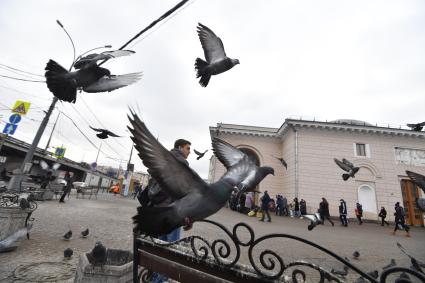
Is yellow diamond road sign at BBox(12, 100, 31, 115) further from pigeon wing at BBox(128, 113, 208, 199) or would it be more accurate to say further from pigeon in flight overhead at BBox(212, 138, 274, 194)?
pigeon wing at BBox(128, 113, 208, 199)

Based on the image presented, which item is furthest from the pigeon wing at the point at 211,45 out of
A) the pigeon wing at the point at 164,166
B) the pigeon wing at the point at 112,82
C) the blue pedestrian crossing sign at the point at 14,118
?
the blue pedestrian crossing sign at the point at 14,118

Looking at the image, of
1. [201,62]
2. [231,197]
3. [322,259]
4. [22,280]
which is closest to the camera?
[231,197]

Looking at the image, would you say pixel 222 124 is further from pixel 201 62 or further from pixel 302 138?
pixel 201 62

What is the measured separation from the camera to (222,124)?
24.7m

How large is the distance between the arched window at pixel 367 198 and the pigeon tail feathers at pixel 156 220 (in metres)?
22.7

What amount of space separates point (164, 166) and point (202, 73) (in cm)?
287

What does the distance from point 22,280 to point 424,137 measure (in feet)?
95.0

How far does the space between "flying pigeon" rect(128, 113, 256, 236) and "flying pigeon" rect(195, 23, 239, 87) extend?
8.68ft

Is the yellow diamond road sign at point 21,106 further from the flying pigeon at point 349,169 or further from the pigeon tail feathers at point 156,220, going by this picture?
the flying pigeon at point 349,169

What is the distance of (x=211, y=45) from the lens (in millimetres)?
4457

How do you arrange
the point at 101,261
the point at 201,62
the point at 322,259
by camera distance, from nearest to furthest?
the point at 101,261 < the point at 201,62 < the point at 322,259

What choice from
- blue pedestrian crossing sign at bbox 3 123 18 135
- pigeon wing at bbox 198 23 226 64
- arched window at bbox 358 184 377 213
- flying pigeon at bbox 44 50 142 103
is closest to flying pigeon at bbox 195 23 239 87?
pigeon wing at bbox 198 23 226 64

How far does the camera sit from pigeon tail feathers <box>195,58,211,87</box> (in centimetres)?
393

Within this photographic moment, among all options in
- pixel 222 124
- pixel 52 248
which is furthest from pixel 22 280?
pixel 222 124
